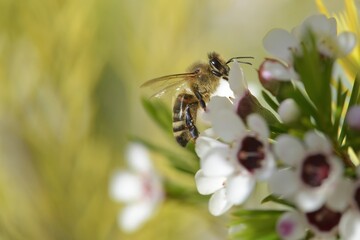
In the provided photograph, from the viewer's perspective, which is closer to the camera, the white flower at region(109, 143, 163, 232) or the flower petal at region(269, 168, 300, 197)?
the flower petal at region(269, 168, 300, 197)

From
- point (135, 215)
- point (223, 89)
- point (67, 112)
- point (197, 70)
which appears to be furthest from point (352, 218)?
point (67, 112)

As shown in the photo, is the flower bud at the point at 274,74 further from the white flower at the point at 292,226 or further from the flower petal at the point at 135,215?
the flower petal at the point at 135,215

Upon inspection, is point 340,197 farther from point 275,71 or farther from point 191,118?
point 191,118

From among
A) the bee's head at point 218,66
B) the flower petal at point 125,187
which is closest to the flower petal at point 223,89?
the bee's head at point 218,66

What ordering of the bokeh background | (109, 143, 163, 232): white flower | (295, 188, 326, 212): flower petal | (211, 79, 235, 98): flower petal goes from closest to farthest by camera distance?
(295, 188, 326, 212): flower petal → (211, 79, 235, 98): flower petal → (109, 143, 163, 232): white flower → the bokeh background

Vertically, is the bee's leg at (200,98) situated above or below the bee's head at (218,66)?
below

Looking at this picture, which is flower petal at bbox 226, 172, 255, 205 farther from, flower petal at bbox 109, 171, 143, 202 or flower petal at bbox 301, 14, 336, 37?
flower petal at bbox 109, 171, 143, 202

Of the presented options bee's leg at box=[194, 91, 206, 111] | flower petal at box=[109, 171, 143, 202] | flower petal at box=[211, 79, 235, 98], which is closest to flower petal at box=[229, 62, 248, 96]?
flower petal at box=[211, 79, 235, 98]
